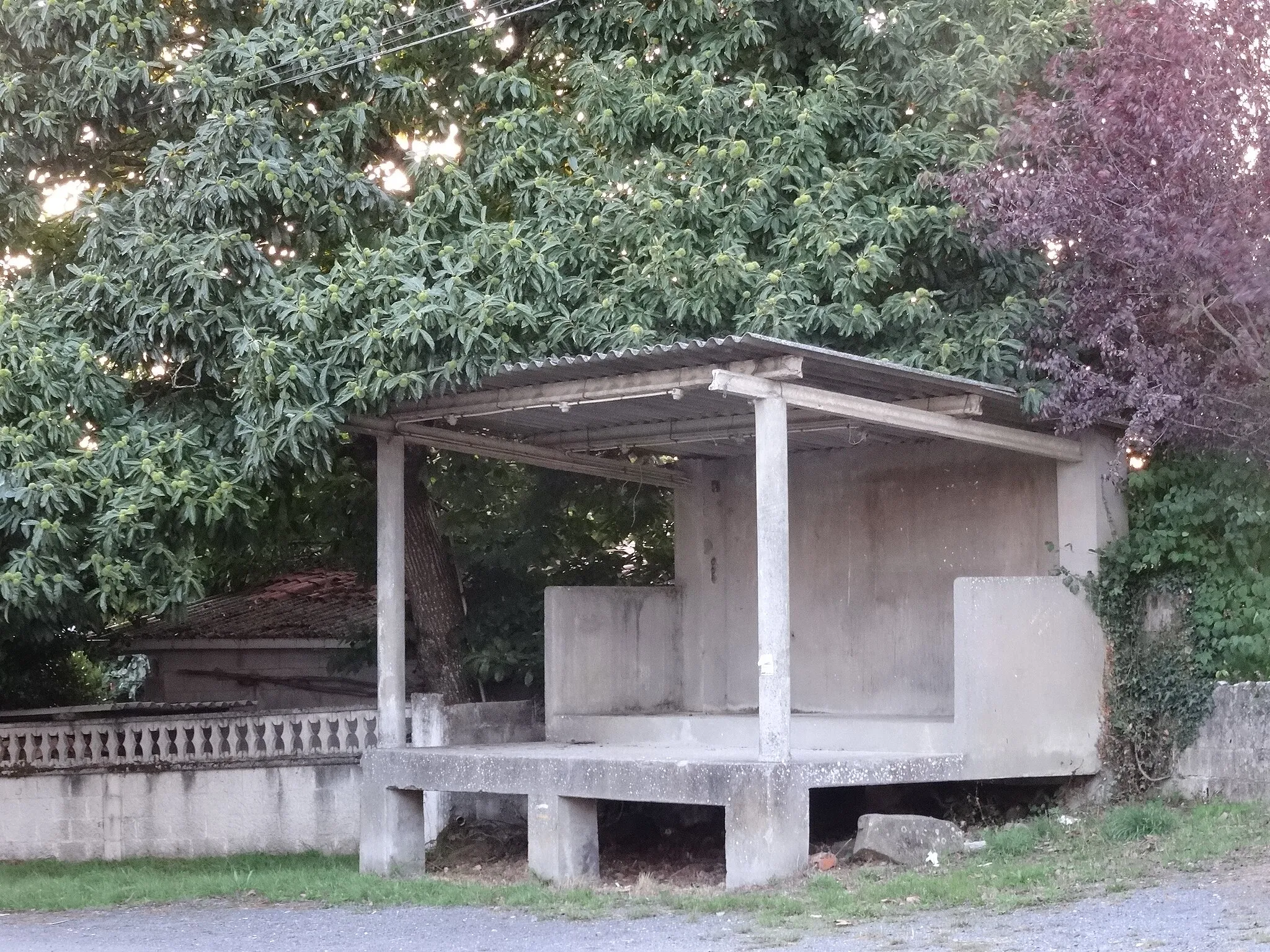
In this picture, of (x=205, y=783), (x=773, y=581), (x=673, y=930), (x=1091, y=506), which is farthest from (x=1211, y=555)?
(x=205, y=783)

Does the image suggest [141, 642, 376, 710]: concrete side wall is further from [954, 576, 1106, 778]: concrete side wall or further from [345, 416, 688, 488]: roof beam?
[954, 576, 1106, 778]: concrete side wall

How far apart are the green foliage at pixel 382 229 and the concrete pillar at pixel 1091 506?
136 cm

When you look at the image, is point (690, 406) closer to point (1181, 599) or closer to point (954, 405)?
point (954, 405)

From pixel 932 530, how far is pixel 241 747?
6.54 m

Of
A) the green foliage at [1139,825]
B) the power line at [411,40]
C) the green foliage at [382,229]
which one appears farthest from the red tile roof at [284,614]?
the green foliage at [1139,825]

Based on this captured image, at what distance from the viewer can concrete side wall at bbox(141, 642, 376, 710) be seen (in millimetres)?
17969

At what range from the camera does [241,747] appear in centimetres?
1441

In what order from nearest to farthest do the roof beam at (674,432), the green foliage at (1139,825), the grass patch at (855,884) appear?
the grass patch at (855,884) < the green foliage at (1139,825) < the roof beam at (674,432)

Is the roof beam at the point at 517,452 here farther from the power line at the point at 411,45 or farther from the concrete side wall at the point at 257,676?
the concrete side wall at the point at 257,676

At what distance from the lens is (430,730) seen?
13531mm

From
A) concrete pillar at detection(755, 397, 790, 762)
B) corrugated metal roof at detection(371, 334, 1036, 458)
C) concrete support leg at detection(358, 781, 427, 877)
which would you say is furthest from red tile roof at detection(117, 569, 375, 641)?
concrete pillar at detection(755, 397, 790, 762)

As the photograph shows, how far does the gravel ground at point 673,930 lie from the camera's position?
310 inches

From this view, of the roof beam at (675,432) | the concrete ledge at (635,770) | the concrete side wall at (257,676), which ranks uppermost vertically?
the roof beam at (675,432)

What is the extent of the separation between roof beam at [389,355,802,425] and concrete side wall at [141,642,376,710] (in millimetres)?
6224
